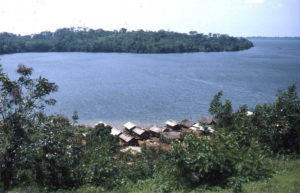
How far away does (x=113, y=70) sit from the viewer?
2098 inches

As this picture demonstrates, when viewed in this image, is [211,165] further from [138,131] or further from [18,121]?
[138,131]

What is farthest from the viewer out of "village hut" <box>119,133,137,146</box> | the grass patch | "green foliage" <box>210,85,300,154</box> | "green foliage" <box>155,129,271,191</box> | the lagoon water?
the lagoon water

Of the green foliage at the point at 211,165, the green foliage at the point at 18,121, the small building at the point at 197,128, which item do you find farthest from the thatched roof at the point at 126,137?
the green foliage at the point at 211,165

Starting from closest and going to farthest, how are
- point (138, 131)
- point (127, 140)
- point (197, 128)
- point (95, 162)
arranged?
point (95, 162) < point (127, 140) < point (138, 131) < point (197, 128)

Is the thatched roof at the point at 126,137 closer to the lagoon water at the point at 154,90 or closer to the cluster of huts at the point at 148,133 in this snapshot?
the cluster of huts at the point at 148,133

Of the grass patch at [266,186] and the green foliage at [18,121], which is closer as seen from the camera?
the grass patch at [266,186]

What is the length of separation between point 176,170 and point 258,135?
4.74 m

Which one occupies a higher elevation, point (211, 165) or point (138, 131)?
point (211, 165)

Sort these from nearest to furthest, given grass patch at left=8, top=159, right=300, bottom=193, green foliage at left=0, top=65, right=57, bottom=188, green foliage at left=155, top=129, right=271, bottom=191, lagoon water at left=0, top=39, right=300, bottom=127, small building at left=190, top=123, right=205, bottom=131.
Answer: grass patch at left=8, top=159, right=300, bottom=193 → green foliage at left=155, top=129, right=271, bottom=191 → green foliage at left=0, top=65, right=57, bottom=188 → small building at left=190, top=123, right=205, bottom=131 → lagoon water at left=0, top=39, right=300, bottom=127

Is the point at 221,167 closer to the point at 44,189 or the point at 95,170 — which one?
the point at 95,170

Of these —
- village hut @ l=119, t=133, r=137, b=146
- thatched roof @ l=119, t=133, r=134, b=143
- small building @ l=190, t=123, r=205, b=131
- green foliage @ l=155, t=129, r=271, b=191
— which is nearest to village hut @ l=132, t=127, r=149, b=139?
thatched roof @ l=119, t=133, r=134, b=143

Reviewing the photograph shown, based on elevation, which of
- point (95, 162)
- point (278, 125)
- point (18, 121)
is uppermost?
point (18, 121)

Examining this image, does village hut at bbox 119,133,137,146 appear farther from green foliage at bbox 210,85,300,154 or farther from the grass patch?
the grass patch

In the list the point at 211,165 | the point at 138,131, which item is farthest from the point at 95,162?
the point at 138,131
